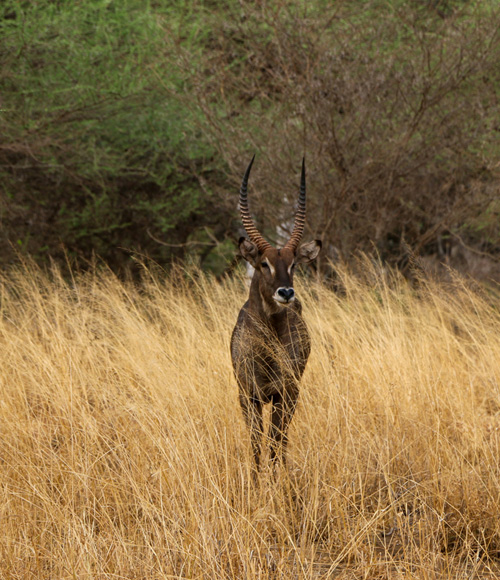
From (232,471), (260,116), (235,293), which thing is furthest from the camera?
(260,116)

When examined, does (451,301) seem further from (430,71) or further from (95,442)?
(95,442)

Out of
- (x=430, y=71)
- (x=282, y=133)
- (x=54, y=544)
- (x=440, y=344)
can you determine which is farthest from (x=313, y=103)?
(x=54, y=544)

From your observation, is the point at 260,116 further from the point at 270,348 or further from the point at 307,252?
the point at 270,348

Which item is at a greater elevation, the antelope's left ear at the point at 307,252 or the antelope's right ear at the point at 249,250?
the antelope's right ear at the point at 249,250

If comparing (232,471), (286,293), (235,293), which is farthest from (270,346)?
(235,293)

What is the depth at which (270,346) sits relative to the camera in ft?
17.7

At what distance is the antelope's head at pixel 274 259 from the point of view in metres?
5.26

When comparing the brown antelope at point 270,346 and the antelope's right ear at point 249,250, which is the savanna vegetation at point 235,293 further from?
the antelope's right ear at point 249,250

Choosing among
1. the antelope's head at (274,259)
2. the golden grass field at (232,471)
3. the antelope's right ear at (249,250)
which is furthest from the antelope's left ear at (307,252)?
the golden grass field at (232,471)

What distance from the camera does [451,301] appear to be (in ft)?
27.8

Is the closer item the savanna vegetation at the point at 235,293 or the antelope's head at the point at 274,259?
the savanna vegetation at the point at 235,293

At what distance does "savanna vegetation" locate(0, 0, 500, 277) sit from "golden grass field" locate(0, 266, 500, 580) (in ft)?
14.6

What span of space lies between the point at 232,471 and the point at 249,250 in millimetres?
1591

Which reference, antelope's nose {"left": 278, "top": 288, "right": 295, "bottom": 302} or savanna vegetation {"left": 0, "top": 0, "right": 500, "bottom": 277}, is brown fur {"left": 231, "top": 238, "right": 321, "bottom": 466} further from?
savanna vegetation {"left": 0, "top": 0, "right": 500, "bottom": 277}
